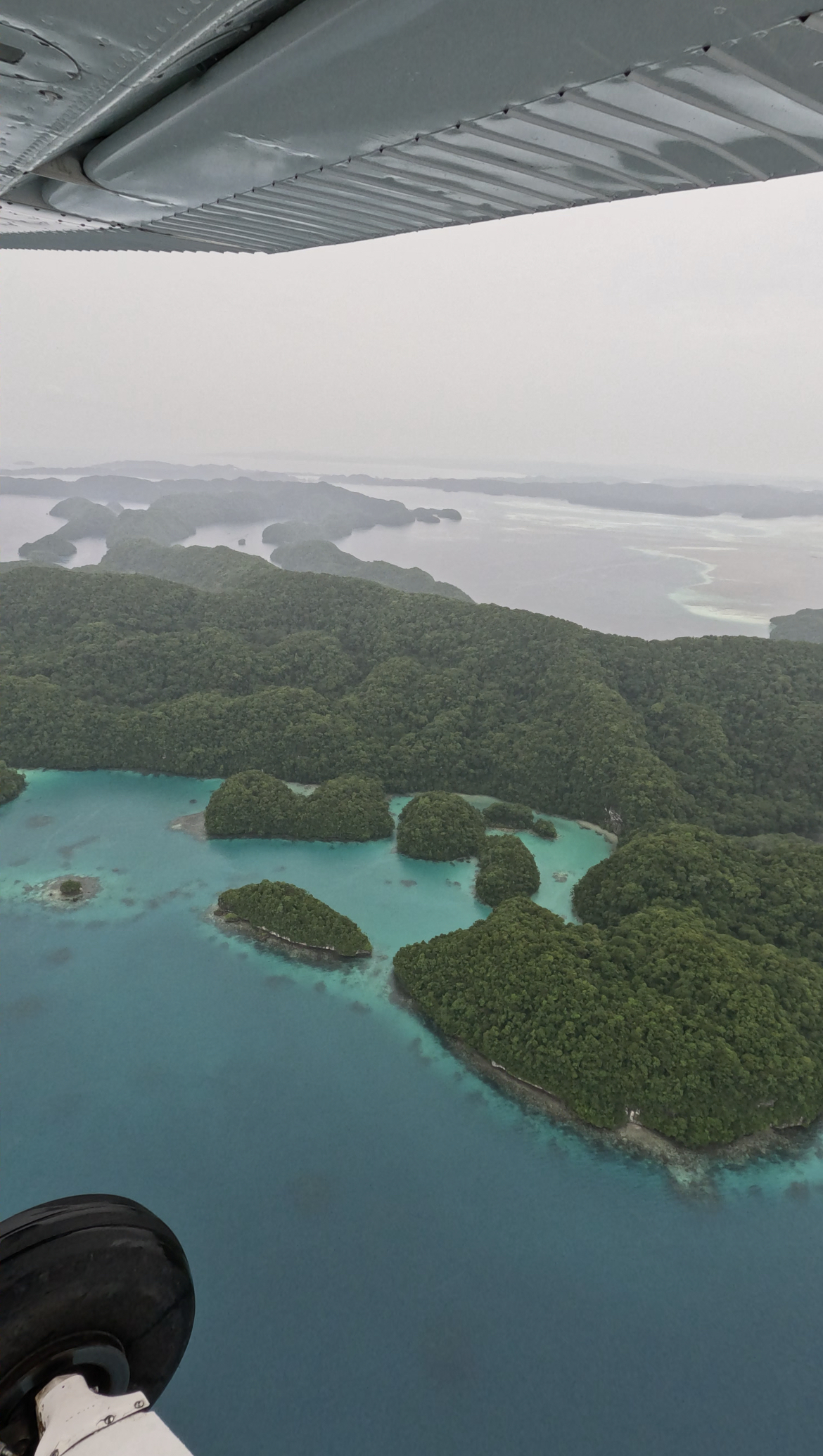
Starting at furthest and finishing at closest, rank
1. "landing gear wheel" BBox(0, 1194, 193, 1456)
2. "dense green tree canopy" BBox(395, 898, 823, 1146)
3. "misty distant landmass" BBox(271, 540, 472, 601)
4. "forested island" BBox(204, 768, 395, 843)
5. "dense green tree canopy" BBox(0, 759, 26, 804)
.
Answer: "misty distant landmass" BBox(271, 540, 472, 601), "dense green tree canopy" BBox(0, 759, 26, 804), "forested island" BBox(204, 768, 395, 843), "dense green tree canopy" BBox(395, 898, 823, 1146), "landing gear wheel" BBox(0, 1194, 193, 1456)

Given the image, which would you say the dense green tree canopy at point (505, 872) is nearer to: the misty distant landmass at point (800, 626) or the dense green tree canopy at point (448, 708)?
the dense green tree canopy at point (448, 708)

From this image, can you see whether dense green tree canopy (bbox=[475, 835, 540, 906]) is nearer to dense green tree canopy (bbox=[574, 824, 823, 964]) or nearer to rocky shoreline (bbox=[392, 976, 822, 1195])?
dense green tree canopy (bbox=[574, 824, 823, 964])

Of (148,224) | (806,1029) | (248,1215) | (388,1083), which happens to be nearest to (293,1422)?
(248,1215)

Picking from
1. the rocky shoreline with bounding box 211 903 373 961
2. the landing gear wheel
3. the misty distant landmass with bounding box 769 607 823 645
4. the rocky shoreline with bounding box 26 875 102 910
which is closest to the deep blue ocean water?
the rocky shoreline with bounding box 211 903 373 961

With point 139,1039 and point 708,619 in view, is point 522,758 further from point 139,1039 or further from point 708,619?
point 708,619

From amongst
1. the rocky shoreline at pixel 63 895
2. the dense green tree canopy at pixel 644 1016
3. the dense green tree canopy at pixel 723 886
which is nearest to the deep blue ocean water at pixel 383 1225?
the dense green tree canopy at pixel 644 1016

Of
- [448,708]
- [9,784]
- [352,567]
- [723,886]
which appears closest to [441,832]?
[448,708]
